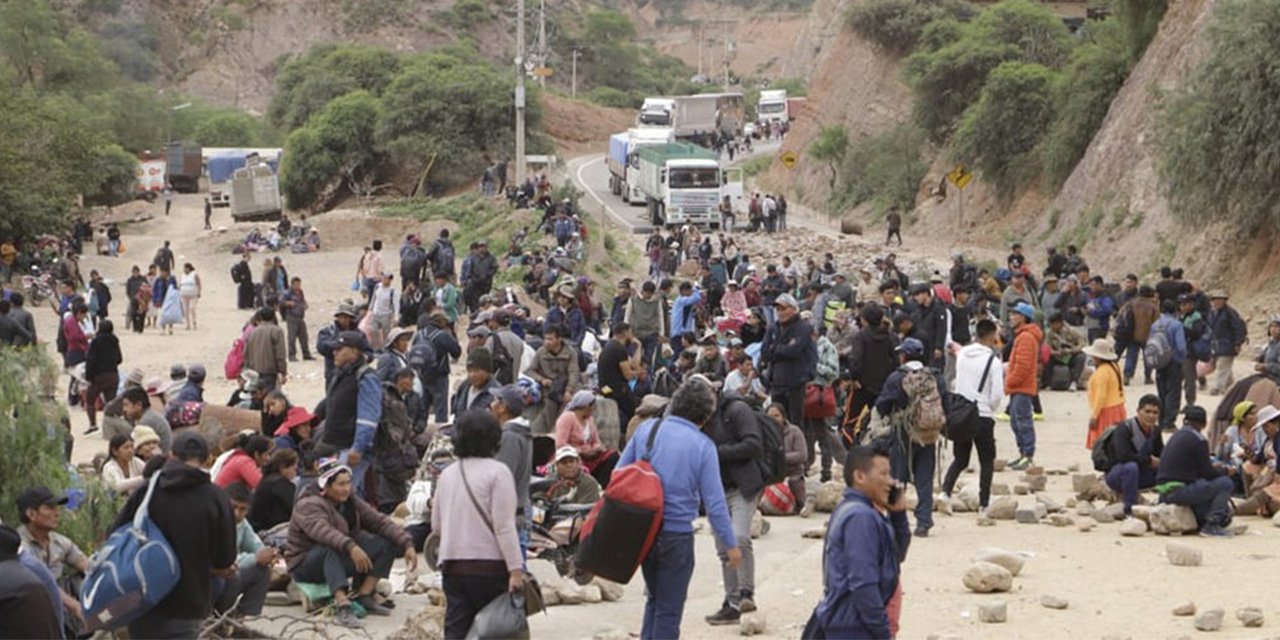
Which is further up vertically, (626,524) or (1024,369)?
(626,524)

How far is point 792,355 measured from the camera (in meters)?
16.2

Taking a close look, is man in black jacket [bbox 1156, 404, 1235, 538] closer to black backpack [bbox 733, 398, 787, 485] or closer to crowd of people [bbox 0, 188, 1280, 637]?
crowd of people [bbox 0, 188, 1280, 637]

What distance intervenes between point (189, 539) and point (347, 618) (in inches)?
108

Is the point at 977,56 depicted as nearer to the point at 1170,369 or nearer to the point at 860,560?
the point at 1170,369

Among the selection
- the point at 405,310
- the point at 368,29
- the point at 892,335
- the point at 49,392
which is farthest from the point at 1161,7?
the point at 368,29

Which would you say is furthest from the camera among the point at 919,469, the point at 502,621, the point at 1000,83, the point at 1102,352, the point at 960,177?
the point at 1000,83

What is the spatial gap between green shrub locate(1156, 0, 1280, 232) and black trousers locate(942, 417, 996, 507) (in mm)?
17088

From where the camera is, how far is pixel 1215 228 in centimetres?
3447

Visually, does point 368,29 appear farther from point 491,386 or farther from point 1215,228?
point 491,386

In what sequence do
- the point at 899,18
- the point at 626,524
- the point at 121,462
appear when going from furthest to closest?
1. the point at 899,18
2. the point at 121,462
3. the point at 626,524

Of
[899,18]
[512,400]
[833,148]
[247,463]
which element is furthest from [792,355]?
[899,18]

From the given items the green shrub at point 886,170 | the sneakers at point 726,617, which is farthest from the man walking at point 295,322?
the green shrub at point 886,170

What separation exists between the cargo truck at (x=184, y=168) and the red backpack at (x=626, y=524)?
3013 inches

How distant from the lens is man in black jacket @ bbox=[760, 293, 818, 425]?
1616 cm
